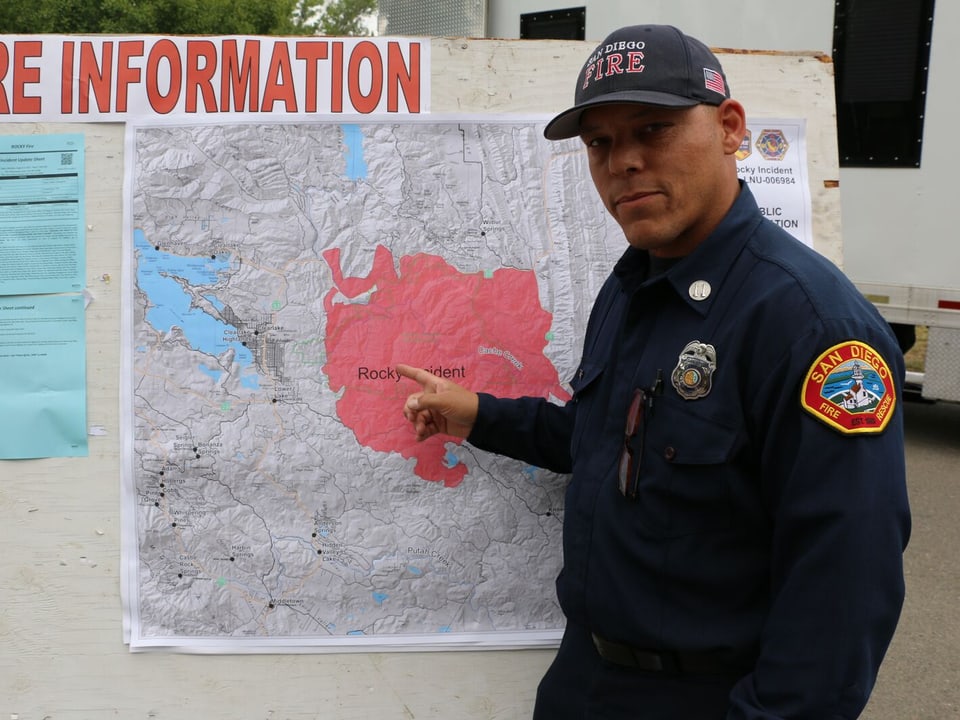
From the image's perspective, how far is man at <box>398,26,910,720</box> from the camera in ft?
3.85

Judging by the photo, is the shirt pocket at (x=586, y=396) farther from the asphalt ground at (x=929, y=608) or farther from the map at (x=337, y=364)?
the asphalt ground at (x=929, y=608)

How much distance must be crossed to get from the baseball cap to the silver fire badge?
37 centimetres

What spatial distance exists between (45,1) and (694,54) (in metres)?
12.6

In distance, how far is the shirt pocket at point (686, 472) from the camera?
130 centimetres

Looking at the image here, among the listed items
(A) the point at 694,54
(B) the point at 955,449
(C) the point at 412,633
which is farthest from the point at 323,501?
(B) the point at 955,449

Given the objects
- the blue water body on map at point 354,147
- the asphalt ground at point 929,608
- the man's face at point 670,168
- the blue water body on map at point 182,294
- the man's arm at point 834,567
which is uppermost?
the blue water body on map at point 354,147

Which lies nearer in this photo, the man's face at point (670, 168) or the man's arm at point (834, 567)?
the man's arm at point (834, 567)

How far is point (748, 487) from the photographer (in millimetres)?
1296

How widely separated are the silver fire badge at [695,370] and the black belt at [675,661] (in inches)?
15.7

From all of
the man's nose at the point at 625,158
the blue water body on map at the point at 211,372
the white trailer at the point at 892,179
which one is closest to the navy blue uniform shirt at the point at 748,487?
the man's nose at the point at 625,158

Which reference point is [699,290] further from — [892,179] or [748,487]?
[892,179]

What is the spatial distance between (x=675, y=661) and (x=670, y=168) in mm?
768

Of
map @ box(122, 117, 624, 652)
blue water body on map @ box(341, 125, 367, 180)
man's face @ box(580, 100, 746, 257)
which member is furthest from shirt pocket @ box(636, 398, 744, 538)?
blue water body on map @ box(341, 125, 367, 180)

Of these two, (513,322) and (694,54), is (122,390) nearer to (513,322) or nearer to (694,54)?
(513,322)
